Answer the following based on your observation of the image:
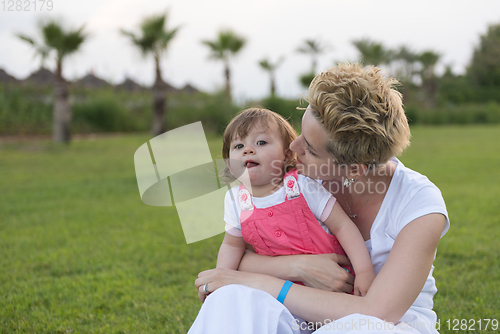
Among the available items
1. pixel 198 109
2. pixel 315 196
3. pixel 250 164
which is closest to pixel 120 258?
pixel 250 164

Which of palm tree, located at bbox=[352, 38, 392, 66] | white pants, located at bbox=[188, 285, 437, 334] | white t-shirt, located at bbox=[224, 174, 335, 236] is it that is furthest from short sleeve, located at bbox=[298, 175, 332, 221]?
palm tree, located at bbox=[352, 38, 392, 66]

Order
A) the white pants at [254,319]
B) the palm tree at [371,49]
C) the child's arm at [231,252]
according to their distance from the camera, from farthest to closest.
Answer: the palm tree at [371,49]
the child's arm at [231,252]
the white pants at [254,319]

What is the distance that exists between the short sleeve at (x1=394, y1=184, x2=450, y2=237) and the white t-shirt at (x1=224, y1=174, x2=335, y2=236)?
289mm

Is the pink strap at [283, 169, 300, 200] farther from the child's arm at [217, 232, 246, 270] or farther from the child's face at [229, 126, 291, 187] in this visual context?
the child's arm at [217, 232, 246, 270]

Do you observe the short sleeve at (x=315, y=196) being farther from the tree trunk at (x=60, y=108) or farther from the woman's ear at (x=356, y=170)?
the tree trunk at (x=60, y=108)

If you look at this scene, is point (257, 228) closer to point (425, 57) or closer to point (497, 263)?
point (497, 263)

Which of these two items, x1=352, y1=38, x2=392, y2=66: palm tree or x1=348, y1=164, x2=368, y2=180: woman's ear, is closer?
x1=348, y1=164, x2=368, y2=180: woman's ear

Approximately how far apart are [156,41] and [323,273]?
16.0 meters

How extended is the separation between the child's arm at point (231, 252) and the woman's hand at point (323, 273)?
0.91 ft

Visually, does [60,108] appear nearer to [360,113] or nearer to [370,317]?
[360,113]

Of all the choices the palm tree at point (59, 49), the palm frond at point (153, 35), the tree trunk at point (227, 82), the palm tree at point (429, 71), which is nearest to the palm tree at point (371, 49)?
the palm tree at point (429, 71)

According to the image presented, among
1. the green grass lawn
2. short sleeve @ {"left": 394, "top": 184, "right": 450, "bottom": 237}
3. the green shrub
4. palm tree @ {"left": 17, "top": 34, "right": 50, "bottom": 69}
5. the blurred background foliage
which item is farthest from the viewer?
the green shrub

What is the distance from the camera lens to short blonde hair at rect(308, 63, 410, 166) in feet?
4.16

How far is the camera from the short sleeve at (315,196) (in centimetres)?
155
